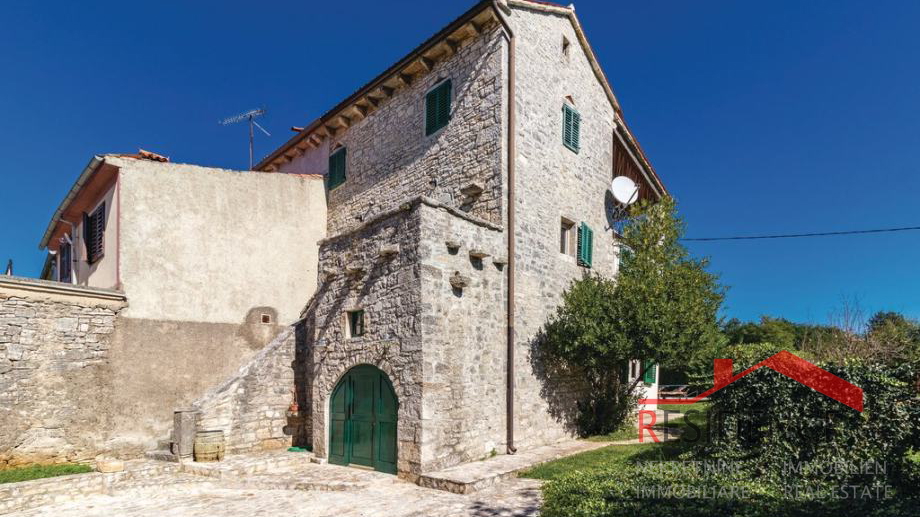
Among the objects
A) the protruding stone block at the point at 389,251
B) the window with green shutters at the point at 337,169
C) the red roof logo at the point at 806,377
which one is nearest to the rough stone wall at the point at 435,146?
the window with green shutters at the point at 337,169

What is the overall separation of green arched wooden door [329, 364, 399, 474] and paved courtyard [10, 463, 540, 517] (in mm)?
377

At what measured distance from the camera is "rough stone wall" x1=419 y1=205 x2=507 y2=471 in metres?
8.62

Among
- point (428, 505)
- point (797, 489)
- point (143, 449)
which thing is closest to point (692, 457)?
point (797, 489)

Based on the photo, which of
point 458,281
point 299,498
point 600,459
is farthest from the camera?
point 458,281

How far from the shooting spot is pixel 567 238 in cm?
1280

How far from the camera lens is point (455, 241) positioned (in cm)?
936

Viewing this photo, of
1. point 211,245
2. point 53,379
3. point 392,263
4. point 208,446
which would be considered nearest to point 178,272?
point 211,245

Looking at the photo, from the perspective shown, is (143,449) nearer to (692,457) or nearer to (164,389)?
(164,389)

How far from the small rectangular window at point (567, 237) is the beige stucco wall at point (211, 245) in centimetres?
647

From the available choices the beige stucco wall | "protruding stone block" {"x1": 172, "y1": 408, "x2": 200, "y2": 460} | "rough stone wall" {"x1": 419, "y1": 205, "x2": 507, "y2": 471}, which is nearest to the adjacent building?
the beige stucco wall

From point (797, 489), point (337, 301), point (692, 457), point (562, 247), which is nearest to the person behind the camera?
point (797, 489)

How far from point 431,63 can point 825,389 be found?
399 inches

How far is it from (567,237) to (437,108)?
4374 millimetres

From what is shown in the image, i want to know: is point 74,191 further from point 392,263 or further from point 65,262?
point 392,263
